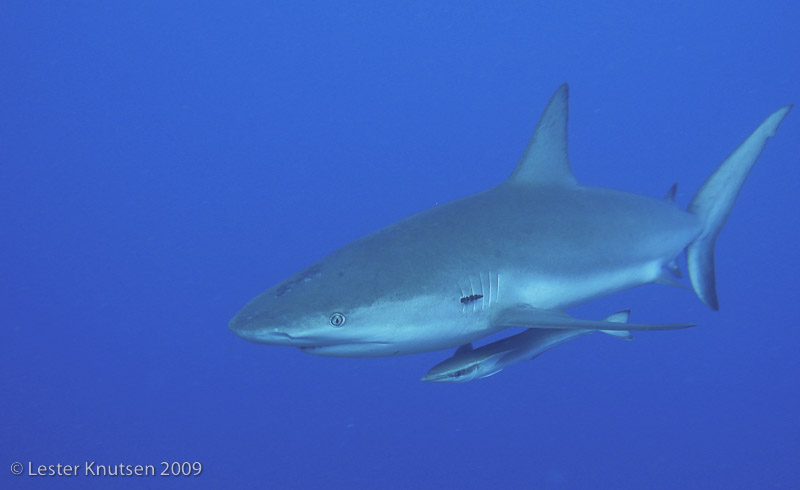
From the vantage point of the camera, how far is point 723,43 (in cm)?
2575

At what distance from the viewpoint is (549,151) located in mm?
3396

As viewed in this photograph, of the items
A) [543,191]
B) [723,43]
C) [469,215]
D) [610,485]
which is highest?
[723,43]

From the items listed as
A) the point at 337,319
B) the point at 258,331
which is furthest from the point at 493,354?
the point at 258,331

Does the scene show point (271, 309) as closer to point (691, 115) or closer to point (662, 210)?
point (662, 210)

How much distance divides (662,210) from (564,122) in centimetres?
100

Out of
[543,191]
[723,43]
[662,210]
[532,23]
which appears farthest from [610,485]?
[723,43]

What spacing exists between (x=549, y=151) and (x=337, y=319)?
6.93 feet

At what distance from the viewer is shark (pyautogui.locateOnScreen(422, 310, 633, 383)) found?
9.68 ft

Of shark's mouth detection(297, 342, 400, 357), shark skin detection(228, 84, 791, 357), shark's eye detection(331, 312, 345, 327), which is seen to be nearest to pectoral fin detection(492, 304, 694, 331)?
shark skin detection(228, 84, 791, 357)

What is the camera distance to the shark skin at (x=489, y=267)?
2.16 metres

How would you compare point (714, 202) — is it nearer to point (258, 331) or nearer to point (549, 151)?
point (549, 151)

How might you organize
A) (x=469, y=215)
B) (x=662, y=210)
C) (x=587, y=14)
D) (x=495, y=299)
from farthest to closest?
(x=587, y=14) < (x=662, y=210) < (x=469, y=215) < (x=495, y=299)

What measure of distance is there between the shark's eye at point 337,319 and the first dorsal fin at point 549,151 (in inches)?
70.3

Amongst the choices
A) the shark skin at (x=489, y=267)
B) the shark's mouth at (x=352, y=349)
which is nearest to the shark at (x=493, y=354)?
the shark skin at (x=489, y=267)
